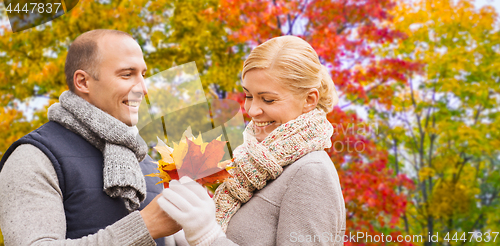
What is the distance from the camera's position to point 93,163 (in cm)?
195

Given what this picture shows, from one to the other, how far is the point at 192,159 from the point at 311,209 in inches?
24.7

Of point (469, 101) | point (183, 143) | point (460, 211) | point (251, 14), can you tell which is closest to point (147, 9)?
point (251, 14)

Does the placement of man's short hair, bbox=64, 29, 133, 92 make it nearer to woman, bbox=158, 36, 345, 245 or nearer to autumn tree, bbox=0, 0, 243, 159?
woman, bbox=158, 36, 345, 245

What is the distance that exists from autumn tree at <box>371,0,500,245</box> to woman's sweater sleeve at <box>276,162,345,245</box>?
582cm

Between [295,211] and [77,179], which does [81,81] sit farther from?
[295,211]

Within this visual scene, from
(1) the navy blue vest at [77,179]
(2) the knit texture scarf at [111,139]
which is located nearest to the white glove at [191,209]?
(2) the knit texture scarf at [111,139]

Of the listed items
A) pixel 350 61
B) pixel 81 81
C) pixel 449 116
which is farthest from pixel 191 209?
pixel 449 116

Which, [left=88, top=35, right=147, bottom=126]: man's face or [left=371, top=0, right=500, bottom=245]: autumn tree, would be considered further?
[left=371, top=0, right=500, bottom=245]: autumn tree

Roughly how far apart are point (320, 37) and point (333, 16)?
68 cm

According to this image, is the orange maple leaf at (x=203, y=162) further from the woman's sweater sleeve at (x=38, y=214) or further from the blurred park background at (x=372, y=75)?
the blurred park background at (x=372, y=75)

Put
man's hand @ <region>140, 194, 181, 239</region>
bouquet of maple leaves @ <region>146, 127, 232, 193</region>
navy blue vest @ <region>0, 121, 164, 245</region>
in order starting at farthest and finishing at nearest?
Answer: navy blue vest @ <region>0, 121, 164, 245</region>
man's hand @ <region>140, 194, 181, 239</region>
bouquet of maple leaves @ <region>146, 127, 232, 193</region>

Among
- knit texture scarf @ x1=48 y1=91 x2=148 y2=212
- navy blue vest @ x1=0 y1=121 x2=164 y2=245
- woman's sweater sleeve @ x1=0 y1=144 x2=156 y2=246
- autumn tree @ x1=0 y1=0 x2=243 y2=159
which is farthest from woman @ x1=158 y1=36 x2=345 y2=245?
→ autumn tree @ x1=0 y1=0 x2=243 y2=159

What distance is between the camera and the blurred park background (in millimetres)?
5738

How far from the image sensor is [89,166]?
6.28 ft
